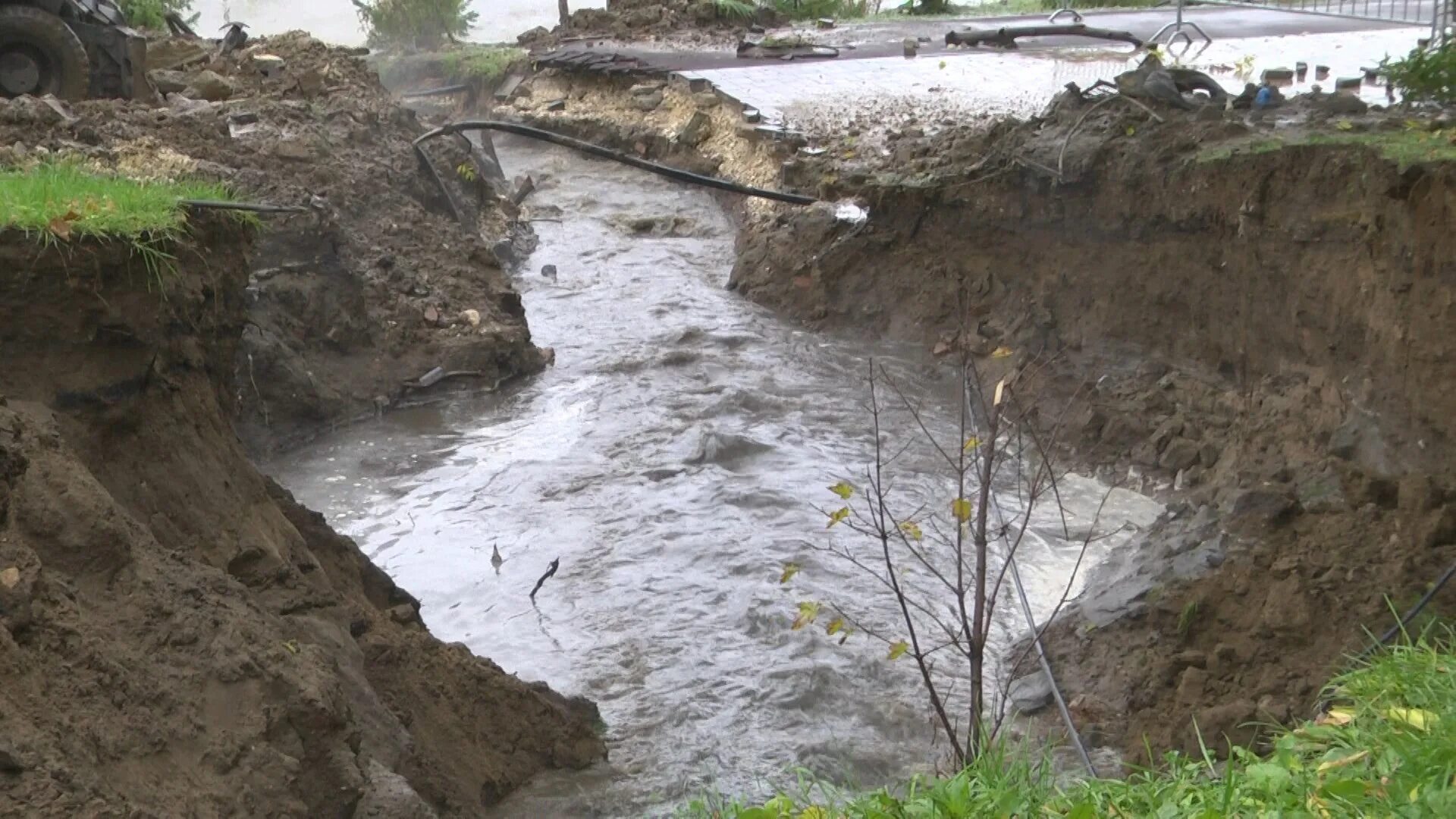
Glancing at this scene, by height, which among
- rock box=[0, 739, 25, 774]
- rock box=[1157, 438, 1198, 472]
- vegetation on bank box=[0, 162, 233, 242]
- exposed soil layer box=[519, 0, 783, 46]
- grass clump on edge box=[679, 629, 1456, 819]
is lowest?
rock box=[1157, 438, 1198, 472]

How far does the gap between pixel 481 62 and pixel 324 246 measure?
1141cm

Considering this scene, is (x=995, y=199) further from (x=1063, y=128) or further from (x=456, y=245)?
(x=456, y=245)

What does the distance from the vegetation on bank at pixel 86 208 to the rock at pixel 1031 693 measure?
423 cm

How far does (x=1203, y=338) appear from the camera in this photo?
959 cm

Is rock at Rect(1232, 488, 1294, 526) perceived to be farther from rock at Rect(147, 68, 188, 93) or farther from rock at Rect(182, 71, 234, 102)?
rock at Rect(147, 68, 188, 93)

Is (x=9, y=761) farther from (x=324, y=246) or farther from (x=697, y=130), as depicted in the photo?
(x=697, y=130)

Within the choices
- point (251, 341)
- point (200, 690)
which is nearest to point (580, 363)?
point (251, 341)

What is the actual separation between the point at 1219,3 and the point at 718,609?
43.3ft

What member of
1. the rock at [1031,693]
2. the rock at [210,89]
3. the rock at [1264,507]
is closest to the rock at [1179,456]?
the rock at [1264,507]

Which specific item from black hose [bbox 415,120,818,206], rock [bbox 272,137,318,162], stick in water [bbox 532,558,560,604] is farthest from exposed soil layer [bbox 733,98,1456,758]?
rock [bbox 272,137,318,162]

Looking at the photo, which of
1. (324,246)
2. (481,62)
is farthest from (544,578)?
(481,62)

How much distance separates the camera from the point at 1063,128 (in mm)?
10781

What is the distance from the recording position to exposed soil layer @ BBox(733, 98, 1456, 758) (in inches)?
252

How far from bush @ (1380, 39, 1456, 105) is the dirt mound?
6.88 metres
